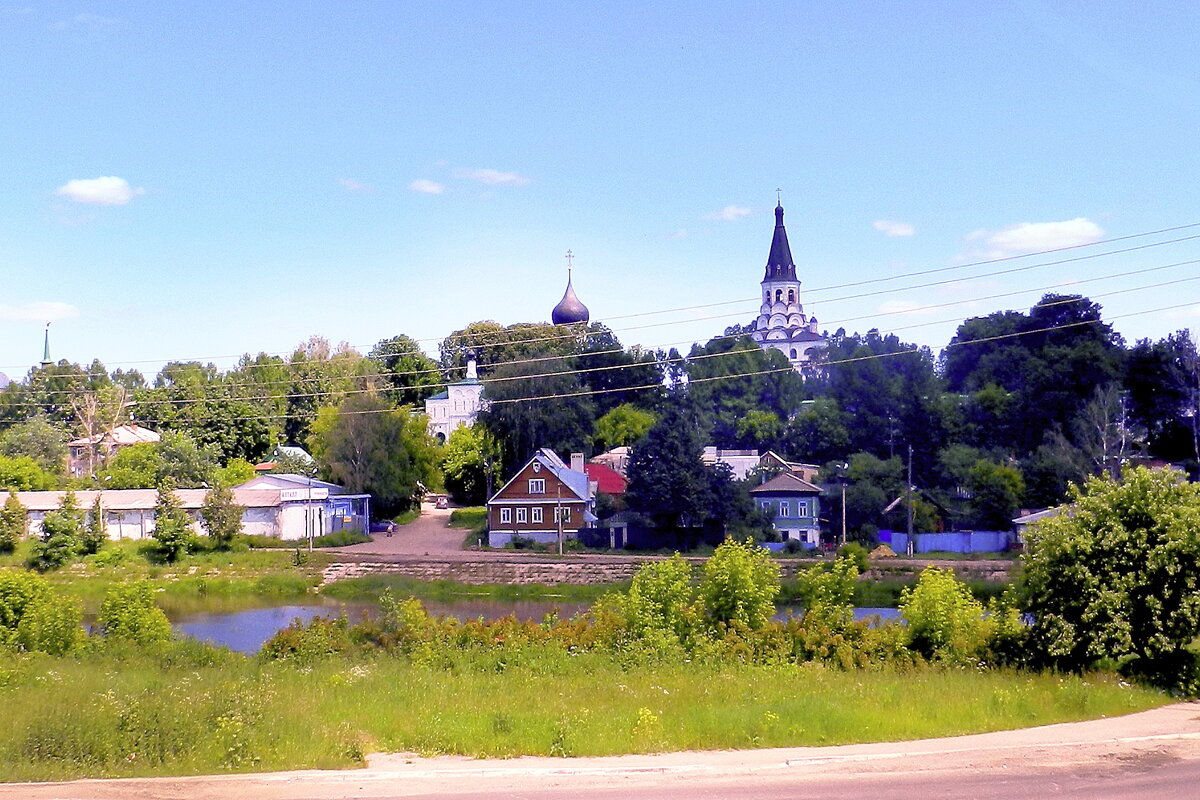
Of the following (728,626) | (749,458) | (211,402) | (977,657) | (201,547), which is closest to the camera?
(977,657)

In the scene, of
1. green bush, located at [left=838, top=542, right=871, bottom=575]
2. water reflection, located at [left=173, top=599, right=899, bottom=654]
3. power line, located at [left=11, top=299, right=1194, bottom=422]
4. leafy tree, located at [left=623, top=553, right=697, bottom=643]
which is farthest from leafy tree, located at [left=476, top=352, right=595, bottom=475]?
leafy tree, located at [left=623, top=553, right=697, bottom=643]

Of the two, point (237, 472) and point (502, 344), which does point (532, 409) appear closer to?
point (237, 472)

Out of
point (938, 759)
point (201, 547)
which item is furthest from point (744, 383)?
point (938, 759)

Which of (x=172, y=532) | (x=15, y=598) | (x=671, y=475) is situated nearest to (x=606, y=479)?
(x=671, y=475)

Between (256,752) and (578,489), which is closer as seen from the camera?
(256,752)

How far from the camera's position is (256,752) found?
1148 centimetres

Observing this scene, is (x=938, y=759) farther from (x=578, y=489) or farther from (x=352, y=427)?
(x=352, y=427)

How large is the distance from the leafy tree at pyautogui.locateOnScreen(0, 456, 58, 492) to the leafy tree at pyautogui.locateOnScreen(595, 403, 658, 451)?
34947mm

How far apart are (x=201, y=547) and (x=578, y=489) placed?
1930 centimetres

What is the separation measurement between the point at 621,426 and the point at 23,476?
122 feet

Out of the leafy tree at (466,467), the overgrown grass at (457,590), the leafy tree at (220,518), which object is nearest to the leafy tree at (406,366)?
the leafy tree at (466,467)

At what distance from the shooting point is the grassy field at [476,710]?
37.7 ft

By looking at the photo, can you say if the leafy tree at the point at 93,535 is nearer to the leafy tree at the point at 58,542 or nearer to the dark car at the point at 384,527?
the leafy tree at the point at 58,542

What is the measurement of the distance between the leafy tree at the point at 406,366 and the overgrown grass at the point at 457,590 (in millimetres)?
43847
